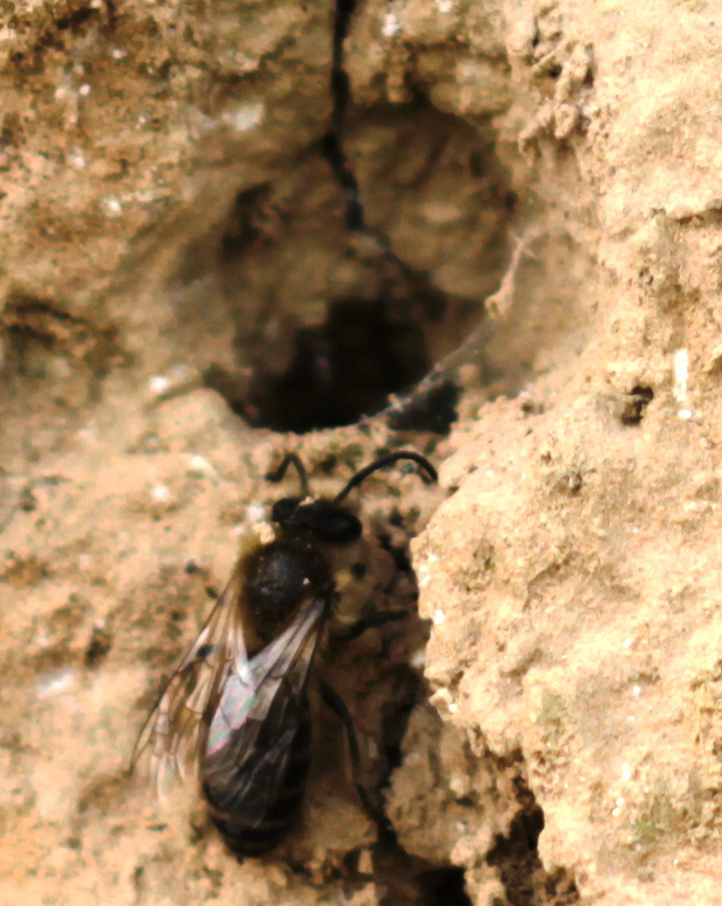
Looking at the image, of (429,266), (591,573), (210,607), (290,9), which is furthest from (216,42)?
(591,573)

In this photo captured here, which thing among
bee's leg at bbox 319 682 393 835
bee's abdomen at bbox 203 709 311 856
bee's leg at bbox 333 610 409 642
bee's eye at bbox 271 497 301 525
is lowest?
bee's abdomen at bbox 203 709 311 856

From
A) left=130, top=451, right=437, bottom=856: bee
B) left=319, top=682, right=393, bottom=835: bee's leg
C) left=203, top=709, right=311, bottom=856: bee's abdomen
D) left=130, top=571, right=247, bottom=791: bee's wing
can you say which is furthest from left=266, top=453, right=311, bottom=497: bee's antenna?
left=203, top=709, right=311, bottom=856: bee's abdomen

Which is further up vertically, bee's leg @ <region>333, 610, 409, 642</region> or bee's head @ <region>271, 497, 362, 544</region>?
bee's head @ <region>271, 497, 362, 544</region>

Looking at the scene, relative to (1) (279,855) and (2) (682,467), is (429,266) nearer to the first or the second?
(2) (682,467)

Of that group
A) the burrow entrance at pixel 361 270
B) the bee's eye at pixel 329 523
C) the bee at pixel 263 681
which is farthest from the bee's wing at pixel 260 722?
the burrow entrance at pixel 361 270

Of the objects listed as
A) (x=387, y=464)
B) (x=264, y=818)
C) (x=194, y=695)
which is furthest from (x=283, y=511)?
(x=264, y=818)

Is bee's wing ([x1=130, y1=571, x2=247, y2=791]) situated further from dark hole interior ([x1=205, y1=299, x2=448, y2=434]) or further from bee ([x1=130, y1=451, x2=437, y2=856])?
dark hole interior ([x1=205, y1=299, x2=448, y2=434])

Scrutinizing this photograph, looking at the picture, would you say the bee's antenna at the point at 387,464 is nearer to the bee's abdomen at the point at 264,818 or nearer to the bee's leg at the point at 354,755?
the bee's leg at the point at 354,755
